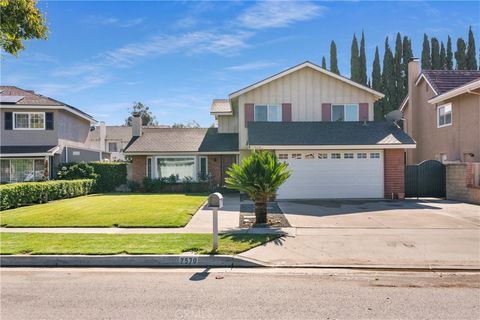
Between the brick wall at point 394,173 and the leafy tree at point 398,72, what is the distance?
88.8ft

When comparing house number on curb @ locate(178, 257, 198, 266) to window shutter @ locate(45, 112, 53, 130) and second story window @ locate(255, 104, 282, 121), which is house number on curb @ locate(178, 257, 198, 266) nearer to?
second story window @ locate(255, 104, 282, 121)

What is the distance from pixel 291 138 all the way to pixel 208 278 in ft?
44.8

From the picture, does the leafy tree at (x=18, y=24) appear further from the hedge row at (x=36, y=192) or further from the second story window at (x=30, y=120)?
the second story window at (x=30, y=120)

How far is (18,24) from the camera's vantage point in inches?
322

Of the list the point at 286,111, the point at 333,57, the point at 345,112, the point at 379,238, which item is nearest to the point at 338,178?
the point at 345,112

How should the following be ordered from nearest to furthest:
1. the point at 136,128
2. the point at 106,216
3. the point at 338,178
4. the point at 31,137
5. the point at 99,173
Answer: the point at 106,216 → the point at 338,178 → the point at 31,137 → the point at 99,173 → the point at 136,128

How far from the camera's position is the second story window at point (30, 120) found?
24297mm

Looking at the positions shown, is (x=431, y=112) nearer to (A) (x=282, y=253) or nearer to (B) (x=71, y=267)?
(A) (x=282, y=253)

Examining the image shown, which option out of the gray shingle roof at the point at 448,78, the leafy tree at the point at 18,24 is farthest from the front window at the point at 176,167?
the gray shingle roof at the point at 448,78

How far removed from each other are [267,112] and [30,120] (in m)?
15.6

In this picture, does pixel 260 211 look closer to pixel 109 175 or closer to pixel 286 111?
pixel 286 111

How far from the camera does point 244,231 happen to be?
34.0 ft

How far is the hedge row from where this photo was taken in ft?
50.2

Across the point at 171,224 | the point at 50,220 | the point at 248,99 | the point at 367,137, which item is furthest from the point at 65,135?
the point at 367,137
